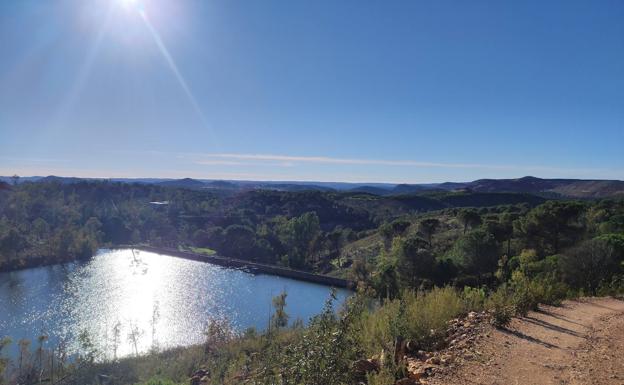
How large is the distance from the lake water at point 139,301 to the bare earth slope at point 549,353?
20.8m

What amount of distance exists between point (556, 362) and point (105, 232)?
83.0 metres

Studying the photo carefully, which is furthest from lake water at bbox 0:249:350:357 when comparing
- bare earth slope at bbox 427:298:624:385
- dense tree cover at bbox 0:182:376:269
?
bare earth slope at bbox 427:298:624:385

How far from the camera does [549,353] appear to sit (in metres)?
4.93

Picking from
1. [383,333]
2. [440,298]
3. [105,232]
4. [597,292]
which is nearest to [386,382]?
[383,333]

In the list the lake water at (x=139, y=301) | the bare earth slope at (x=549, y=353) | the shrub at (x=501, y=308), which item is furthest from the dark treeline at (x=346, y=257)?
the lake water at (x=139, y=301)

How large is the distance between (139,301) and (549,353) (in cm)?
3893

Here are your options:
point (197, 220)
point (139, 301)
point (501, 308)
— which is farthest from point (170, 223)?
point (501, 308)

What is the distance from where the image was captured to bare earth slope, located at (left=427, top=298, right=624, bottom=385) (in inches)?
167

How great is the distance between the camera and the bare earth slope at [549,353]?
4254 mm

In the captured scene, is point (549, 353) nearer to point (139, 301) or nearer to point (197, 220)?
point (139, 301)

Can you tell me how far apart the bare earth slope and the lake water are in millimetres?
20833

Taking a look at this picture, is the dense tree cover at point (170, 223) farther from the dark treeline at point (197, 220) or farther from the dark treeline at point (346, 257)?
the dark treeline at point (346, 257)

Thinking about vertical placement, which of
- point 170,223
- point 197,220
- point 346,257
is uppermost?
point 197,220

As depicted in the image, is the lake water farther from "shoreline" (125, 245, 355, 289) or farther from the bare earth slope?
the bare earth slope
